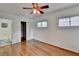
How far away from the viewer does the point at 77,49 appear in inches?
132

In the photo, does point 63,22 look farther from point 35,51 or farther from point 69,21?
point 35,51

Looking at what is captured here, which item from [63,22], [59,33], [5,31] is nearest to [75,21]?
[63,22]

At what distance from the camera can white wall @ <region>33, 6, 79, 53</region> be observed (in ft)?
11.2

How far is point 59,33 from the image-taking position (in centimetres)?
407

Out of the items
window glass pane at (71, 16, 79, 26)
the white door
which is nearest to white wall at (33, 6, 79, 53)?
window glass pane at (71, 16, 79, 26)

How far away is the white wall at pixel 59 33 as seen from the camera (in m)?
3.40

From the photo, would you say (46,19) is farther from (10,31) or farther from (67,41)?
(10,31)

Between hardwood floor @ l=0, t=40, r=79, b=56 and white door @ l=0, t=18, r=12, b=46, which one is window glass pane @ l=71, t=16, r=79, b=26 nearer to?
hardwood floor @ l=0, t=40, r=79, b=56

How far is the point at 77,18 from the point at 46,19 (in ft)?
5.36

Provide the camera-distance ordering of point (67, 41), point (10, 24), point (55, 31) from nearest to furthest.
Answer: point (67, 41) < point (55, 31) < point (10, 24)

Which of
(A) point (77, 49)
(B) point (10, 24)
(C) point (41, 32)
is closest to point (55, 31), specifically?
(C) point (41, 32)

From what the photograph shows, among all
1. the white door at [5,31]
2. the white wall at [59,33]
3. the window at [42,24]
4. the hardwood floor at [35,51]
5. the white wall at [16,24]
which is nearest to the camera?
the hardwood floor at [35,51]

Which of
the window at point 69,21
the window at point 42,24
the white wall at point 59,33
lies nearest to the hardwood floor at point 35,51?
the white wall at point 59,33

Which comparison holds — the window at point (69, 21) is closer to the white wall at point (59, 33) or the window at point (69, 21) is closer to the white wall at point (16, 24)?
the white wall at point (59, 33)
